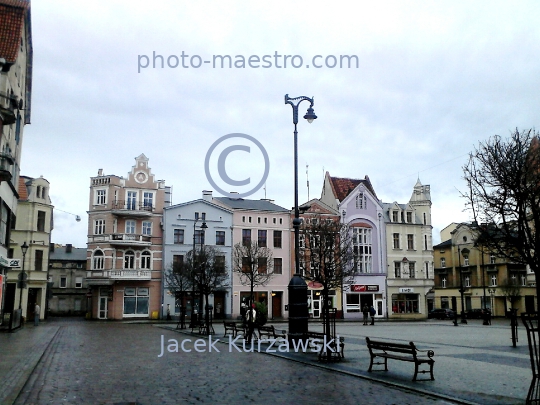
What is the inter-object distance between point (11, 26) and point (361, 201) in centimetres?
4165

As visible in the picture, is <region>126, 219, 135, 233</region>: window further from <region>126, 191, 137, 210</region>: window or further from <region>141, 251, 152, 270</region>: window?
<region>141, 251, 152, 270</region>: window

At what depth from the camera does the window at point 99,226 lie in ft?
172

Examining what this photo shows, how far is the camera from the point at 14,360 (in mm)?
16203

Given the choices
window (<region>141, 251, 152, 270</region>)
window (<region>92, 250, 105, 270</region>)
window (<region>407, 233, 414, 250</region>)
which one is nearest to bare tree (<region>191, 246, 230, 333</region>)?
window (<region>141, 251, 152, 270</region>)

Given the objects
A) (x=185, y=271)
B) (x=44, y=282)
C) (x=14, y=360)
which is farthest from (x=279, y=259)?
(x=14, y=360)

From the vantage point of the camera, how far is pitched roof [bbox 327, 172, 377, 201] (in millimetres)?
62150

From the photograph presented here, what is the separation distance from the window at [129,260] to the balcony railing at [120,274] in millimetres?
1129

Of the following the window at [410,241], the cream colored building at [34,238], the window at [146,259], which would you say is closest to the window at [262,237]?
the window at [146,259]

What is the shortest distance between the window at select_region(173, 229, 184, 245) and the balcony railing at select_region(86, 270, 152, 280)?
4.11 metres

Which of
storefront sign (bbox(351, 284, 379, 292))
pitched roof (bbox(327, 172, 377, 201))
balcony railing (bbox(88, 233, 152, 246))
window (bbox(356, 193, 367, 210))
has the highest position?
pitched roof (bbox(327, 172, 377, 201))

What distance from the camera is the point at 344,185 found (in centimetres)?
6353

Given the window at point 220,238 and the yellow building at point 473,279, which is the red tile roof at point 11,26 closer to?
the window at point 220,238

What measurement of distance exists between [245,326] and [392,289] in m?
41.4

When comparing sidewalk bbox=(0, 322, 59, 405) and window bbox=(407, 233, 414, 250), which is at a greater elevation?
window bbox=(407, 233, 414, 250)
